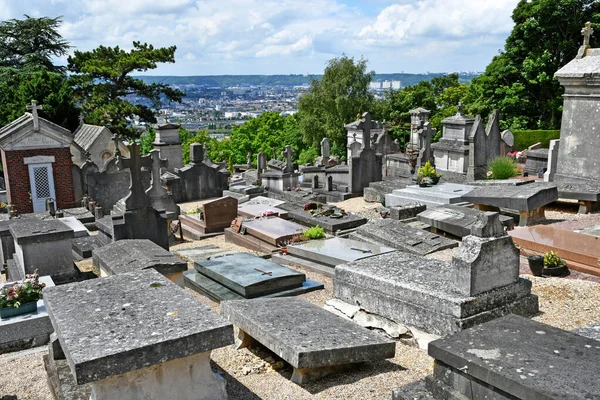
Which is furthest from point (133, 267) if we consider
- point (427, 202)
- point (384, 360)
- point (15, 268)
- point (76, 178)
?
point (76, 178)

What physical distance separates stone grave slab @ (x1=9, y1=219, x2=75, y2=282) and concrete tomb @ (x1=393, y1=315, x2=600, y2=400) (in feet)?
21.8

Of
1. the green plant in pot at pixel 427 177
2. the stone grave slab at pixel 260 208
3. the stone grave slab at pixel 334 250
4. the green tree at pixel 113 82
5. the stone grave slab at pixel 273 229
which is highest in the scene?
the green tree at pixel 113 82

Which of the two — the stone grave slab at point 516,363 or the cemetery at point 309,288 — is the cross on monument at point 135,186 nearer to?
the cemetery at point 309,288

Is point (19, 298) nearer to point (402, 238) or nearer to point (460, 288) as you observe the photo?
point (460, 288)

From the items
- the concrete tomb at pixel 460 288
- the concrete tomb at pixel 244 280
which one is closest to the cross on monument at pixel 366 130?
the concrete tomb at pixel 244 280

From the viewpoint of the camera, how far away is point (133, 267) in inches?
307

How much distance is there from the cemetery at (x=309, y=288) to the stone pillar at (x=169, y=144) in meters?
6.03

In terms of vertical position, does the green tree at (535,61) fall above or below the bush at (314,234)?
above

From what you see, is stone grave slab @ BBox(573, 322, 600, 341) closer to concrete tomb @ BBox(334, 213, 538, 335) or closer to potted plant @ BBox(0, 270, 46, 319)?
concrete tomb @ BBox(334, 213, 538, 335)

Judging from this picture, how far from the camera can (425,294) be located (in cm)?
638

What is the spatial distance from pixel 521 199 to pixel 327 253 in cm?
453

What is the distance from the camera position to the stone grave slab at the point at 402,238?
407 inches

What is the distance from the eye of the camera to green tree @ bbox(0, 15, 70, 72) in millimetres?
31703

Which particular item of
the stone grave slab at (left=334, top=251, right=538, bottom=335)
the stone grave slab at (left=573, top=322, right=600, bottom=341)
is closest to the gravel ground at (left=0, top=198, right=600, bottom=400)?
the stone grave slab at (left=334, top=251, right=538, bottom=335)
